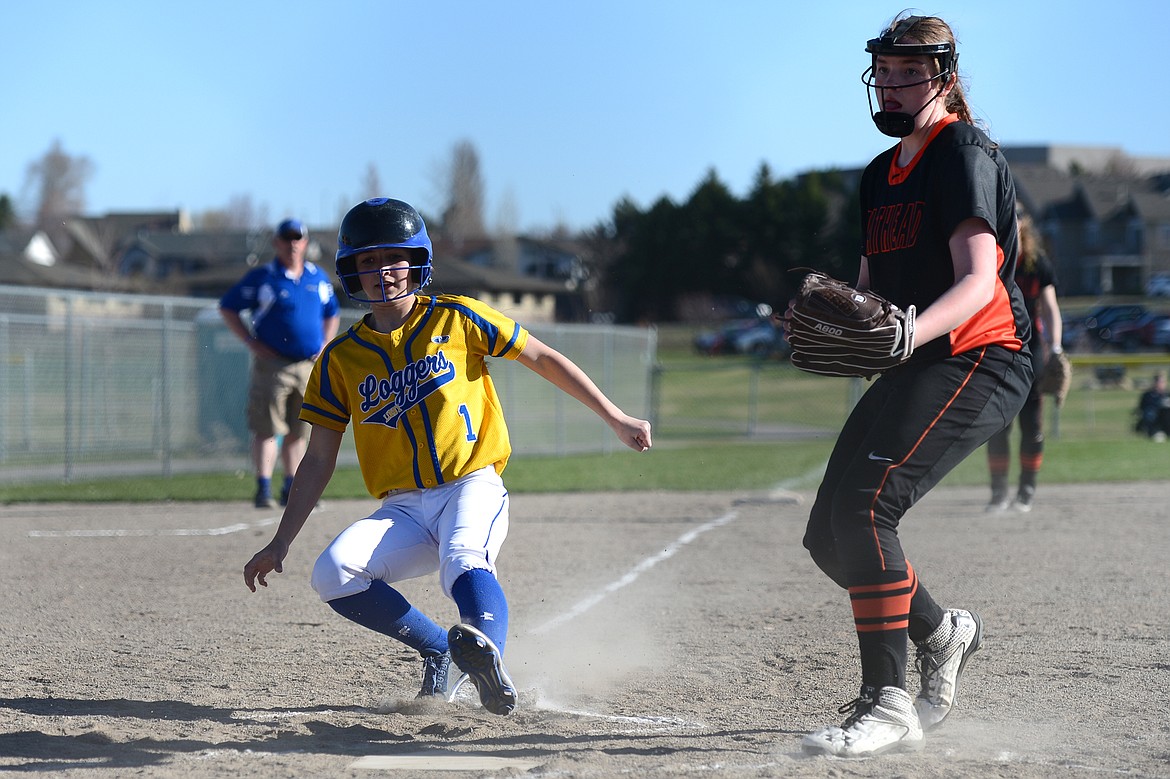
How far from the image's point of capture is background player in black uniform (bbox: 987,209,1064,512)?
810 centimetres

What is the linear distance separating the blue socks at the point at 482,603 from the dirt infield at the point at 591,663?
32cm

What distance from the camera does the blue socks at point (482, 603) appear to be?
10.8 ft

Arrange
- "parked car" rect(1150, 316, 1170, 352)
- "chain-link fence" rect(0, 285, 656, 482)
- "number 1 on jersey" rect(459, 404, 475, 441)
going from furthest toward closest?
"parked car" rect(1150, 316, 1170, 352) < "chain-link fence" rect(0, 285, 656, 482) < "number 1 on jersey" rect(459, 404, 475, 441)

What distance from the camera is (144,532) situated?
820 cm

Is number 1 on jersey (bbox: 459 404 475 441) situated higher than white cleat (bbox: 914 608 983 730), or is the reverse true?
number 1 on jersey (bbox: 459 404 475 441)

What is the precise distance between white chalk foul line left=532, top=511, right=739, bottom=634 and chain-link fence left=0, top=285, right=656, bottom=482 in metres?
6.97

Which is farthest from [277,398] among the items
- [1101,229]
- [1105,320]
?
[1101,229]

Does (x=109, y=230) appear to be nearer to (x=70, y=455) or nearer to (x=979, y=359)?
(x=70, y=455)

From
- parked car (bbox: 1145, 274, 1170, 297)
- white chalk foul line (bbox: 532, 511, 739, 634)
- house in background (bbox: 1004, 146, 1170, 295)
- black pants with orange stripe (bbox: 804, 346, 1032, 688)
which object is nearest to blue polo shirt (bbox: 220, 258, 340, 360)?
white chalk foul line (bbox: 532, 511, 739, 634)

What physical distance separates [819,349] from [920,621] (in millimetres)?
921

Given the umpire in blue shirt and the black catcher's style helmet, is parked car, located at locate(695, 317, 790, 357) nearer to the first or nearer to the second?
the umpire in blue shirt

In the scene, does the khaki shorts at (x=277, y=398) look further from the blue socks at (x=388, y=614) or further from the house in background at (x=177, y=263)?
the house in background at (x=177, y=263)

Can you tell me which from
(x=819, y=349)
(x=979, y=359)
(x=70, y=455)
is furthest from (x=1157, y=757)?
(x=70, y=455)

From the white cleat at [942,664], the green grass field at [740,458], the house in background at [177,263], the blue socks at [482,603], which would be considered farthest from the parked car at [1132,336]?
the blue socks at [482,603]
